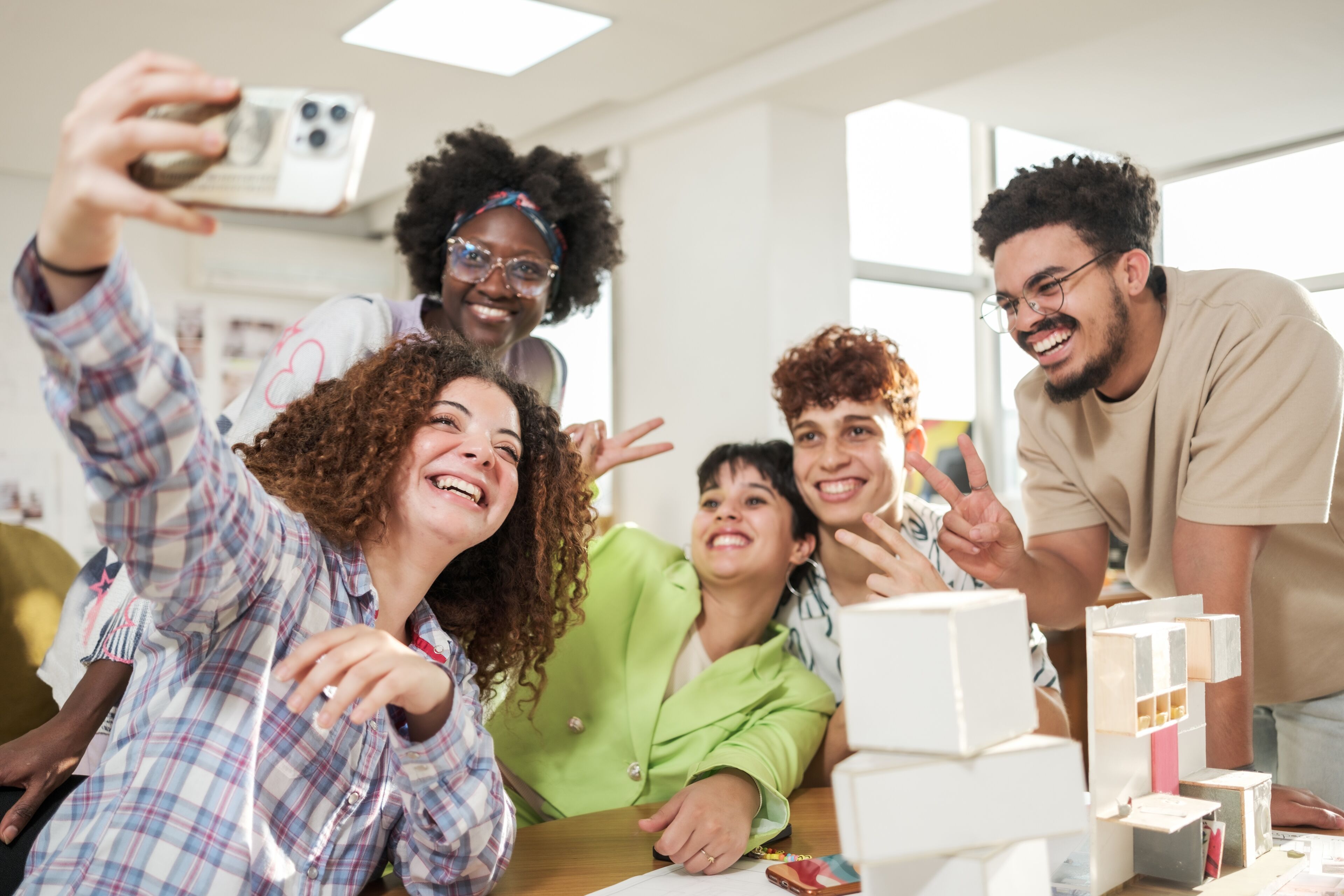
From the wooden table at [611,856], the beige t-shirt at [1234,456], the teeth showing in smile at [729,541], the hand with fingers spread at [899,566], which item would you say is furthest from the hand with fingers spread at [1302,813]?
the teeth showing in smile at [729,541]

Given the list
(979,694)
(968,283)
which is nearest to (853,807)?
(979,694)

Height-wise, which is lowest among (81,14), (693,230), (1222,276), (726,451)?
(726,451)

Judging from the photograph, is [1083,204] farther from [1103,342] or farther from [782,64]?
[782,64]

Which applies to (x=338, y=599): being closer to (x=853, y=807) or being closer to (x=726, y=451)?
(x=853, y=807)

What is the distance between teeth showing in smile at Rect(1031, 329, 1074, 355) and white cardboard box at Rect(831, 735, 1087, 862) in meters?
1.13

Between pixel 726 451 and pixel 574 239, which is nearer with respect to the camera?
pixel 726 451

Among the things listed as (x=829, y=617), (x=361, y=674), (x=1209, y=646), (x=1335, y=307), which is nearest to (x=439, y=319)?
(x=829, y=617)

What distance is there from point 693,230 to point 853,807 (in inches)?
142

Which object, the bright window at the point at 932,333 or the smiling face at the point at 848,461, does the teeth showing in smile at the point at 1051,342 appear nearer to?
the smiling face at the point at 848,461

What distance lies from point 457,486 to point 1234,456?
4.02ft

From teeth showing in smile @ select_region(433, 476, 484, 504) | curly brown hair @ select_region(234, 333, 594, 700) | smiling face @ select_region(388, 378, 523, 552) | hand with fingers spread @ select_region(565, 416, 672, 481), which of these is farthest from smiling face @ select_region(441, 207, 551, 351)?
teeth showing in smile @ select_region(433, 476, 484, 504)

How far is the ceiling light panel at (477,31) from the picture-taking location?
3500mm

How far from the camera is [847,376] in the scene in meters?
2.35

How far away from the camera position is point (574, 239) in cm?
295
